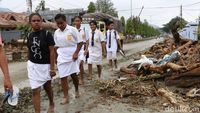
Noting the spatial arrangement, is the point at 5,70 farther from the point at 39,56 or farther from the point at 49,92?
the point at 49,92

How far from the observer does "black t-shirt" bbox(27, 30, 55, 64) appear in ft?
20.2

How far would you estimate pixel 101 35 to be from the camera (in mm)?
10641

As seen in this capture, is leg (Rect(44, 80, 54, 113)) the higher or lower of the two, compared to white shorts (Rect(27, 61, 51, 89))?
lower

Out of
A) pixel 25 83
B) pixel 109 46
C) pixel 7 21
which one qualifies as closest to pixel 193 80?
pixel 25 83

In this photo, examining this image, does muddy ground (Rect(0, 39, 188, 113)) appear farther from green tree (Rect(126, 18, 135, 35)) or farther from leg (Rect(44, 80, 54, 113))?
green tree (Rect(126, 18, 135, 35))

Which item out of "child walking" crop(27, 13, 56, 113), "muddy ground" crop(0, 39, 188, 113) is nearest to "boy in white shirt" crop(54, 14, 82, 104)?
"muddy ground" crop(0, 39, 188, 113)

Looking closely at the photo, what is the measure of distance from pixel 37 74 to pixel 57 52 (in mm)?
1586

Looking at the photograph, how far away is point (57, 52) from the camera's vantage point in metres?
7.69

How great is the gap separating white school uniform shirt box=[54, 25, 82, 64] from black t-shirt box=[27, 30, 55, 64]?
128 cm

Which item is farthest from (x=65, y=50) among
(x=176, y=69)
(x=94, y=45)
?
(x=94, y=45)

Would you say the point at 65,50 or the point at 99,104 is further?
the point at 65,50

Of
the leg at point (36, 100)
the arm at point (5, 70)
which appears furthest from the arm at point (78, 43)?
the arm at point (5, 70)

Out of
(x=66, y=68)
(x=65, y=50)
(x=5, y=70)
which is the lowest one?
(x=66, y=68)

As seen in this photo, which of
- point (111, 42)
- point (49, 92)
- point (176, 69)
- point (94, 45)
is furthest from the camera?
point (111, 42)
